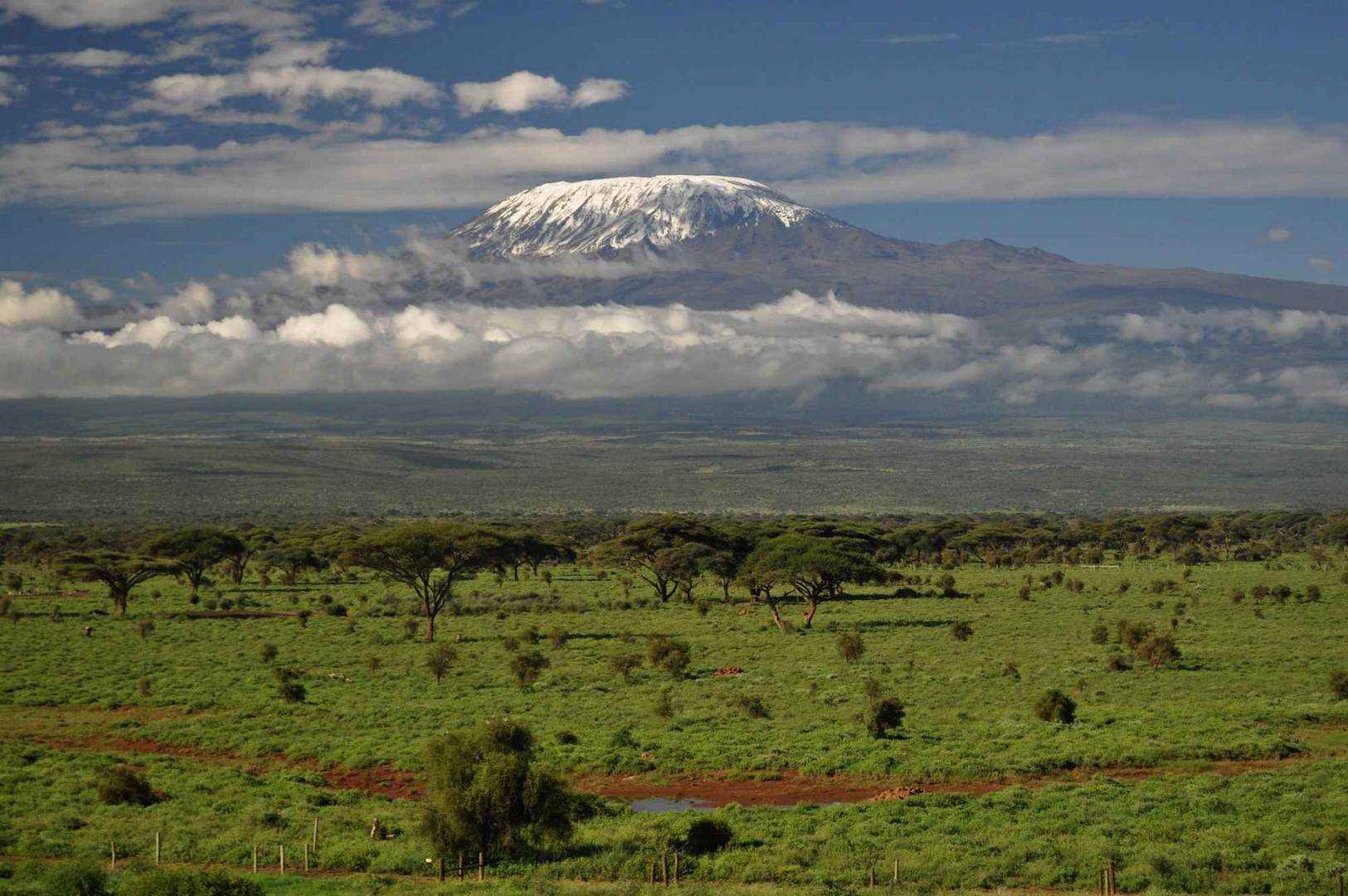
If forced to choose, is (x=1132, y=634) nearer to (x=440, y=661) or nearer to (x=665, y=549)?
(x=440, y=661)

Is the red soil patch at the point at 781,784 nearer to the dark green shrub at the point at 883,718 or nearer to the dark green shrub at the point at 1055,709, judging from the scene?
the dark green shrub at the point at 883,718

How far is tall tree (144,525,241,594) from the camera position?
210ft

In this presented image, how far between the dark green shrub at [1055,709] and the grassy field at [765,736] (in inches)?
11.9

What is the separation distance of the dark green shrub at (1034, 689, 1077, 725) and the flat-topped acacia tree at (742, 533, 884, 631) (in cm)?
2013

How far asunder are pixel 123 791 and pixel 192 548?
43.0m

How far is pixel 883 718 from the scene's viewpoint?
29.7 metres

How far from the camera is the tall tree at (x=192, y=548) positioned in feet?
210

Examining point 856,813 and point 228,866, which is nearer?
point 228,866

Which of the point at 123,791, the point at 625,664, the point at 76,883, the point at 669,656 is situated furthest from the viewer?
the point at 669,656

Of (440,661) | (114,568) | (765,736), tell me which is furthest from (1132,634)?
(114,568)

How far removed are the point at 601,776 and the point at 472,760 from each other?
628 cm

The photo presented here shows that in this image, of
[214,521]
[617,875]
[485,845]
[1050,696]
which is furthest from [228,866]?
[214,521]

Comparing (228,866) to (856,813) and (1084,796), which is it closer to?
(856,813)

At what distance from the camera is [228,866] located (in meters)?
21.3
